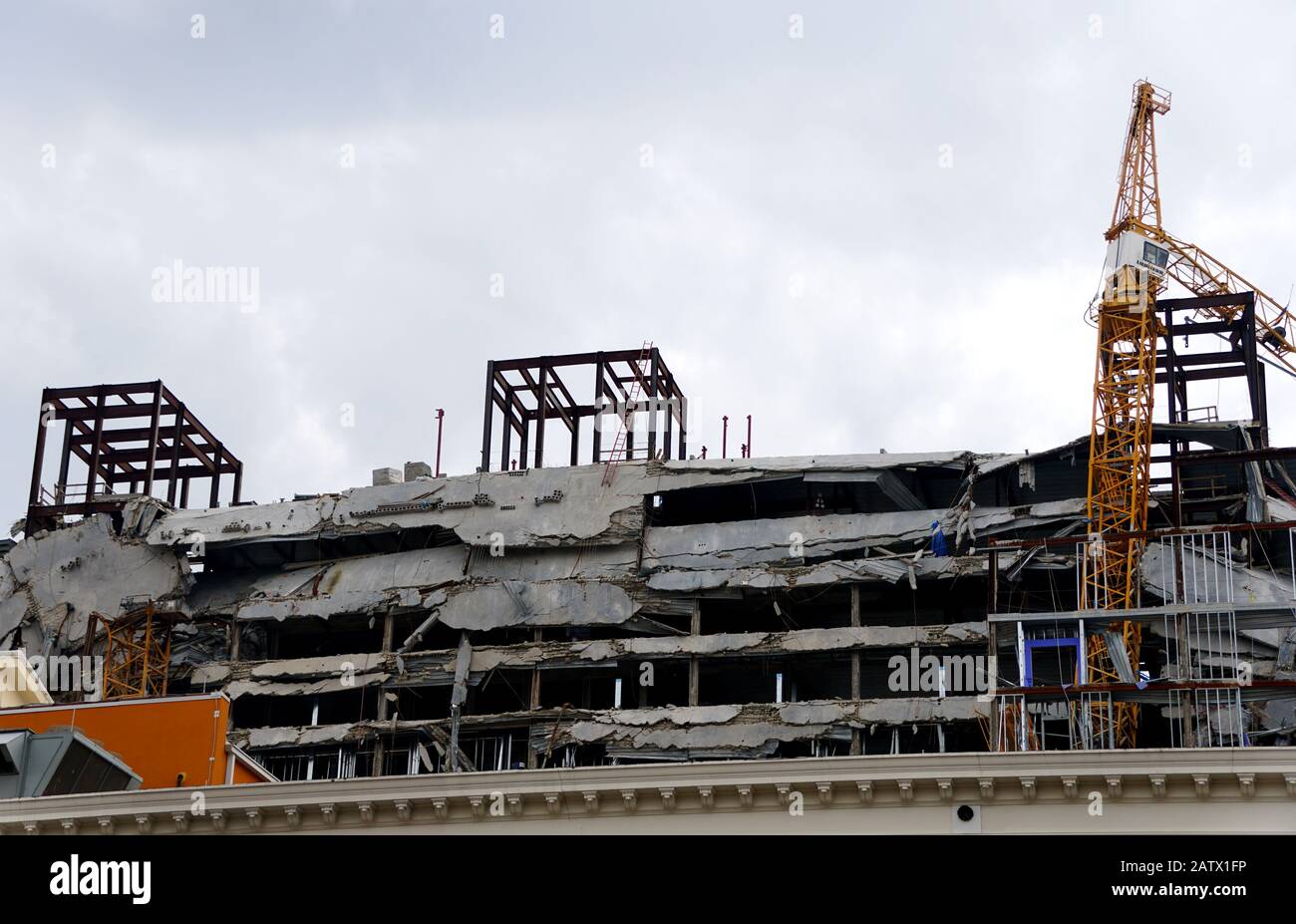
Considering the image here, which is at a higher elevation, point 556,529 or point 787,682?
point 556,529

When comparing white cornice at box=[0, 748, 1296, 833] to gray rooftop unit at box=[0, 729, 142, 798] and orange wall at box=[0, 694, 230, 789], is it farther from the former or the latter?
orange wall at box=[0, 694, 230, 789]

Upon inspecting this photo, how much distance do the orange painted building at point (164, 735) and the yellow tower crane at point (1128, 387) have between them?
24.9 metres

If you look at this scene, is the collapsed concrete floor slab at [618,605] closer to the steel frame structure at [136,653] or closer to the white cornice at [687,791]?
the steel frame structure at [136,653]

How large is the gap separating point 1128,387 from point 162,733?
131 ft

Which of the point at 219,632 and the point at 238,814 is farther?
the point at 219,632

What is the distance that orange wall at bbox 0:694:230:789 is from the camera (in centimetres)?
4797

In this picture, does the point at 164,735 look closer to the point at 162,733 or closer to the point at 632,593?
the point at 162,733

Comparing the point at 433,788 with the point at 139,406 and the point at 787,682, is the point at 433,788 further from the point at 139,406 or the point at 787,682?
the point at 139,406

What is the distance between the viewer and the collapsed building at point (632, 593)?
218 ft

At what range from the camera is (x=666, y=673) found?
72938 mm

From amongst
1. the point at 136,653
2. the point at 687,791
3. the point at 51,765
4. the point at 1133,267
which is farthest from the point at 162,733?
the point at 1133,267

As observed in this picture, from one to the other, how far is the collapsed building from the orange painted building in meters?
20.8
